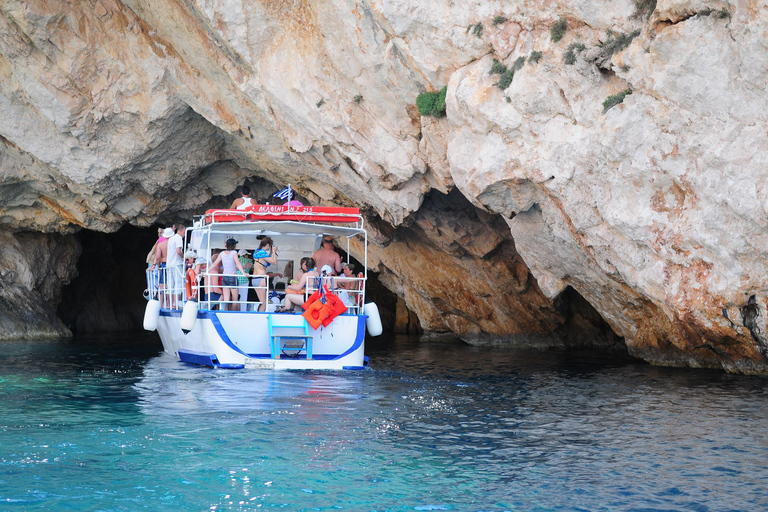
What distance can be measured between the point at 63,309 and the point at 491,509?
1031 inches

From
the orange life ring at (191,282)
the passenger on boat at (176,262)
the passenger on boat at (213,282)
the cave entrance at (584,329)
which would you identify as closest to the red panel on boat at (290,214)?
Answer: the passenger on boat at (213,282)

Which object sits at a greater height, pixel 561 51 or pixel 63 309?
pixel 561 51

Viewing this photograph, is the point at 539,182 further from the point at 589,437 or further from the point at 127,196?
the point at 127,196

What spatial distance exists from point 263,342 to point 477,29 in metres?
5.83

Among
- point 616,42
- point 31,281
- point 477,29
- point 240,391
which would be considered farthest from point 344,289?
point 31,281

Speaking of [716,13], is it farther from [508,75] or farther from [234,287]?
[234,287]

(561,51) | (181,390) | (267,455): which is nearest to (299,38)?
(561,51)

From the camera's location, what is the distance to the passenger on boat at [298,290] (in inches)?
525

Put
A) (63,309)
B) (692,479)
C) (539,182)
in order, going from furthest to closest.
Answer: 1. (63,309)
2. (539,182)
3. (692,479)

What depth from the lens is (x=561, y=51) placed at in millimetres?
11258

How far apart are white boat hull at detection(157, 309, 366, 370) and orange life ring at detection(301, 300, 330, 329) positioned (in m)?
0.16

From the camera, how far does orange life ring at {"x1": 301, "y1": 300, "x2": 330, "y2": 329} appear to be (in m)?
12.5

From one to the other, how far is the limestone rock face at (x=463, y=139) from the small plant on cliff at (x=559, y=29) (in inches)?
3.3

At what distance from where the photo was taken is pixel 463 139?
12.7 m
